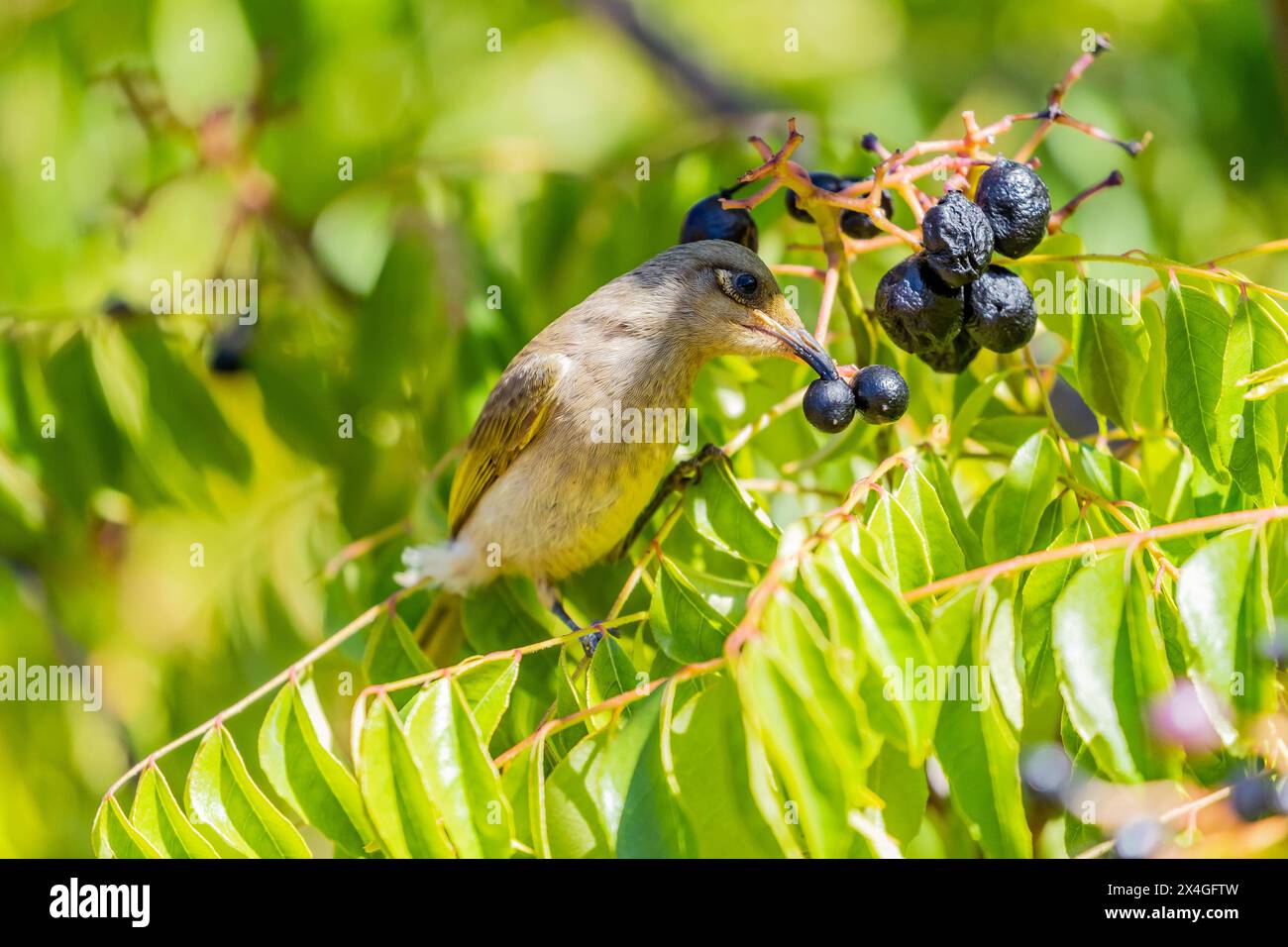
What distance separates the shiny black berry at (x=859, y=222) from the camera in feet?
9.95

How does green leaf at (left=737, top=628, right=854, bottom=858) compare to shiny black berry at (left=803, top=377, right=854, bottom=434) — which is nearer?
green leaf at (left=737, top=628, right=854, bottom=858)

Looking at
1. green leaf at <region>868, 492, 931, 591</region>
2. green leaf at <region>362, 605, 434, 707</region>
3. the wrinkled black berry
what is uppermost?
the wrinkled black berry

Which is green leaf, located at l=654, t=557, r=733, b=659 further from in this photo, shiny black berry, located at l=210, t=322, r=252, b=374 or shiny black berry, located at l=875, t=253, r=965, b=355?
shiny black berry, located at l=210, t=322, r=252, b=374

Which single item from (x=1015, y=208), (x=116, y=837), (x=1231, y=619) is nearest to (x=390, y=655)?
(x=116, y=837)

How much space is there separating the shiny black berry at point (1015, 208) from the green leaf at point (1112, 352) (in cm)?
18

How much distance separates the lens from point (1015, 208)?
2469mm

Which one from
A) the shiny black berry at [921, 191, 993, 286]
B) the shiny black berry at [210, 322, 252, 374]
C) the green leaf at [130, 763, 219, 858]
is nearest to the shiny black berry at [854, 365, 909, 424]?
the shiny black berry at [921, 191, 993, 286]

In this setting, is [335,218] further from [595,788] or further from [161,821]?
[595,788]

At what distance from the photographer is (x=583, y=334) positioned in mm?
3635

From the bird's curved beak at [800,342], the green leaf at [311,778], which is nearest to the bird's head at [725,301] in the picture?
the bird's curved beak at [800,342]

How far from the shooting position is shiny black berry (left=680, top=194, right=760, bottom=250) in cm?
322

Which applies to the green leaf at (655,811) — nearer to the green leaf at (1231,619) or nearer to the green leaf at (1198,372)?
the green leaf at (1231,619)

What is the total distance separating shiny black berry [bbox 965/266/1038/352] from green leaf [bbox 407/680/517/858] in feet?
4.30
